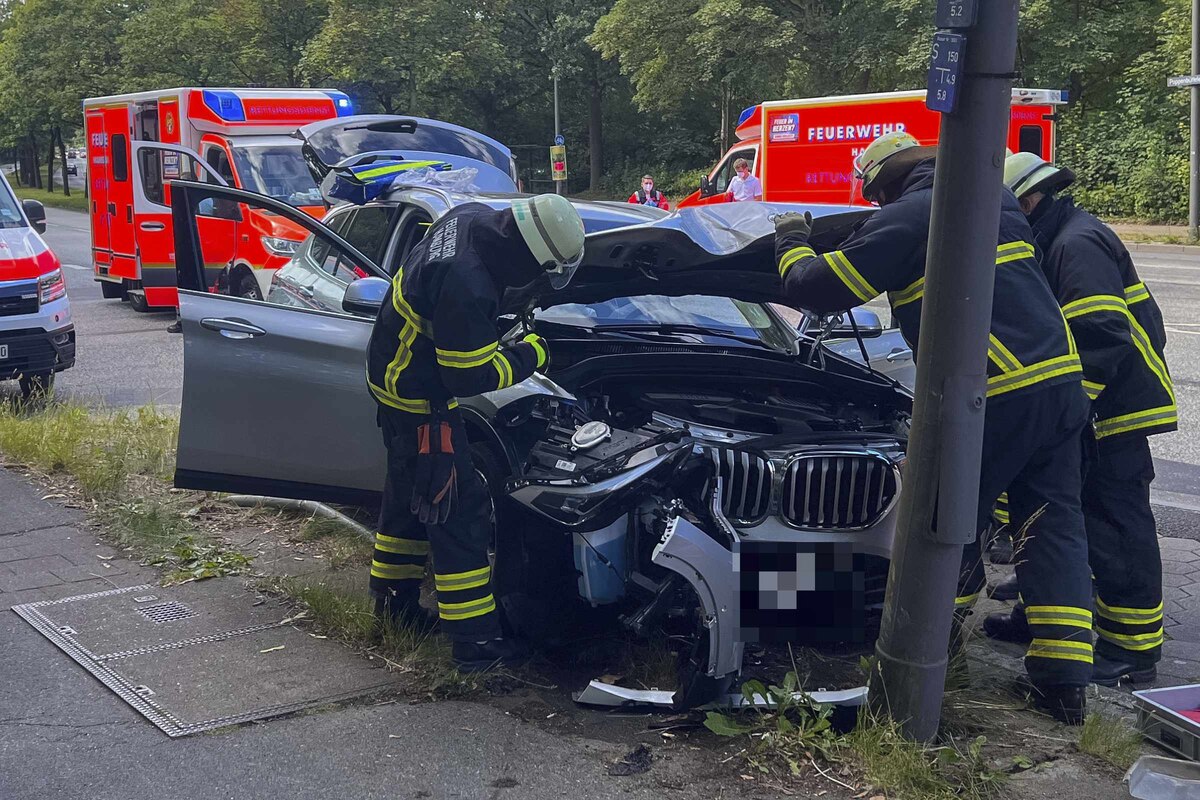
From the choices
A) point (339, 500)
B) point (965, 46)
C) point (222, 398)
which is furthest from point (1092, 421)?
point (222, 398)

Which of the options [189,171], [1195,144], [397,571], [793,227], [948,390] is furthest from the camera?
[1195,144]

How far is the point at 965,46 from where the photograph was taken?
3.30 m

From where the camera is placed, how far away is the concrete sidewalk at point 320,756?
11.5 feet

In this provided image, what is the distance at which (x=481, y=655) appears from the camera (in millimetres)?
4305

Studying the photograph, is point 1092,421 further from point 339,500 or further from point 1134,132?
point 1134,132

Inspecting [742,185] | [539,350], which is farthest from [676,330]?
[742,185]

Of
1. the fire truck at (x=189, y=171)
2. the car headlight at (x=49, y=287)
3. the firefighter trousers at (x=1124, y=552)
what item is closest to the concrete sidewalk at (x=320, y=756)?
the firefighter trousers at (x=1124, y=552)

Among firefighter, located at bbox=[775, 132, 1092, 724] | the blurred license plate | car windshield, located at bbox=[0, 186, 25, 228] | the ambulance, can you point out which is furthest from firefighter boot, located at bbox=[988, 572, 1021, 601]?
the ambulance

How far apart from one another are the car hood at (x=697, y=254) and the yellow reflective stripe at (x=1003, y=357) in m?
0.74

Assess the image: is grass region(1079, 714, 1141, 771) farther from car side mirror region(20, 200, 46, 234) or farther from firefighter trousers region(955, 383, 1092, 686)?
car side mirror region(20, 200, 46, 234)

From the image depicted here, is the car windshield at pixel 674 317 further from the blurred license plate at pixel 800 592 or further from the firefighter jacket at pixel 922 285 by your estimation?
the blurred license plate at pixel 800 592

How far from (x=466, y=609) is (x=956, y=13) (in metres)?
2.45

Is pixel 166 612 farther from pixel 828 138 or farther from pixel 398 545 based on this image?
pixel 828 138

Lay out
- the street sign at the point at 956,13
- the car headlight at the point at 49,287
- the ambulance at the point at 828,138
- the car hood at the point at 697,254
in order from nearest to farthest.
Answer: the street sign at the point at 956,13 < the car hood at the point at 697,254 < the car headlight at the point at 49,287 < the ambulance at the point at 828,138
